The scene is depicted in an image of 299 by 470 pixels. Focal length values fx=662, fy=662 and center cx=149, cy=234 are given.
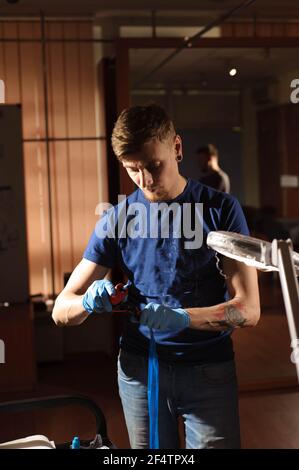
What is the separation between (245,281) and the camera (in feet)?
5.50

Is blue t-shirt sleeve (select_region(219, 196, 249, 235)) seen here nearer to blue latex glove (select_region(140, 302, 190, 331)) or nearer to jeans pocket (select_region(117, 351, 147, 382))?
blue latex glove (select_region(140, 302, 190, 331))

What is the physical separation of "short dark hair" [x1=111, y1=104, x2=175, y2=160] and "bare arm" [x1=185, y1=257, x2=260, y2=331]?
0.36 metres

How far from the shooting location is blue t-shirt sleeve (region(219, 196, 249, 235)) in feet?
5.56

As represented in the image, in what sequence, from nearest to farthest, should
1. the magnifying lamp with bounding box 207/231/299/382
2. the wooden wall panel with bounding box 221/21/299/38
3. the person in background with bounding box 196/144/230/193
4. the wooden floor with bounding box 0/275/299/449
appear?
the magnifying lamp with bounding box 207/231/299/382 < the wooden floor with bounding box 0/275/299/449 < the person in background with bounding box 196/144/230/193 < the wooden wall panel with bounding box 221/21/299/38

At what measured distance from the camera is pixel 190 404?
167 centimetres

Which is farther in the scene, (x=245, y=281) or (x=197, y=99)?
(x=197, y=99)

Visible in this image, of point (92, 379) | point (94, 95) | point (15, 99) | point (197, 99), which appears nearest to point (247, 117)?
point (197, 99)

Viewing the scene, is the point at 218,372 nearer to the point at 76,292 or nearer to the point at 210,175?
the point at 76,292

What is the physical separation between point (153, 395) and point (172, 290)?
10.8 inches

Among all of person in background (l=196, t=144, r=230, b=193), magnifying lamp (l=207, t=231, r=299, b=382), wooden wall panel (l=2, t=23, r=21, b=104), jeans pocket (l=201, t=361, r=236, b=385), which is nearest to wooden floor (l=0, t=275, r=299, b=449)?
person in background (l=196, t=144, r=230, b=193)

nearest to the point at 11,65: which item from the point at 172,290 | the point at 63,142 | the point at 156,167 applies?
the point at 63,142
